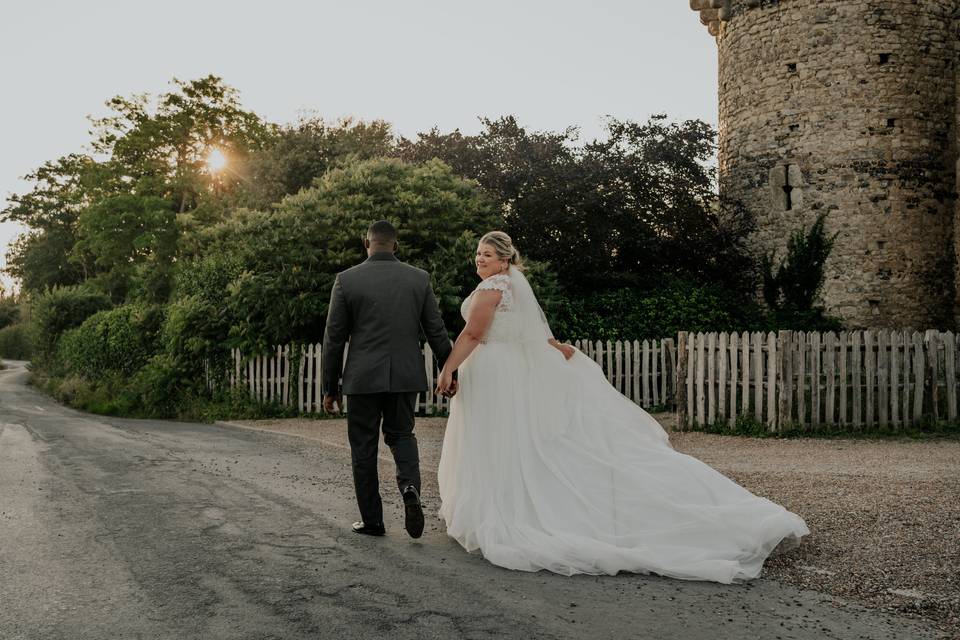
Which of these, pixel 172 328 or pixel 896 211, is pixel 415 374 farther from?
pixel 896 211

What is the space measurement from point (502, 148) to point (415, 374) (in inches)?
688

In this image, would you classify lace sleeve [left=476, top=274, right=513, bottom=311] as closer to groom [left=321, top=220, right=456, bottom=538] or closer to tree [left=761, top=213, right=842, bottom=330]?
groom [left=321, top=220, right=456, bottom=538]

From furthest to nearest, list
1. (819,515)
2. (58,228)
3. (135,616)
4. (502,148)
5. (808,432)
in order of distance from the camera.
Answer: (58,228) < (502,148) < (808,432) < (819,515) < (135,616)

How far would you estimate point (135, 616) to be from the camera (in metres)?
3.95

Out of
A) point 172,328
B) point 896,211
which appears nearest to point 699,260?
point 896,211

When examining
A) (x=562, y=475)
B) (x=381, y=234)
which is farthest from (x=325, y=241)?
(x=562, y=475)

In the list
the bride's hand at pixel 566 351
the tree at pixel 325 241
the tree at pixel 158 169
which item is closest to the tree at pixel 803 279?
the tree at pixel 325 241

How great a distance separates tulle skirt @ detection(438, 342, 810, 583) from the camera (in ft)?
16.0

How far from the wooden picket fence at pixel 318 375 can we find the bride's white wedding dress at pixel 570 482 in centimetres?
1037

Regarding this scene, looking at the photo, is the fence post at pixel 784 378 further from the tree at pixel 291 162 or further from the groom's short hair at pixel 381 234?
the tree at pixel 291 162

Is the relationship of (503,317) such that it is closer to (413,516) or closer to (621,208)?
(413,516)

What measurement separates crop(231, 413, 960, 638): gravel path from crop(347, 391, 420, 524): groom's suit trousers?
5.63 feet

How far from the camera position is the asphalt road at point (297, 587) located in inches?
150

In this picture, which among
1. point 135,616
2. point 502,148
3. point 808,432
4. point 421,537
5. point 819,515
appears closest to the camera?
point 135,616
